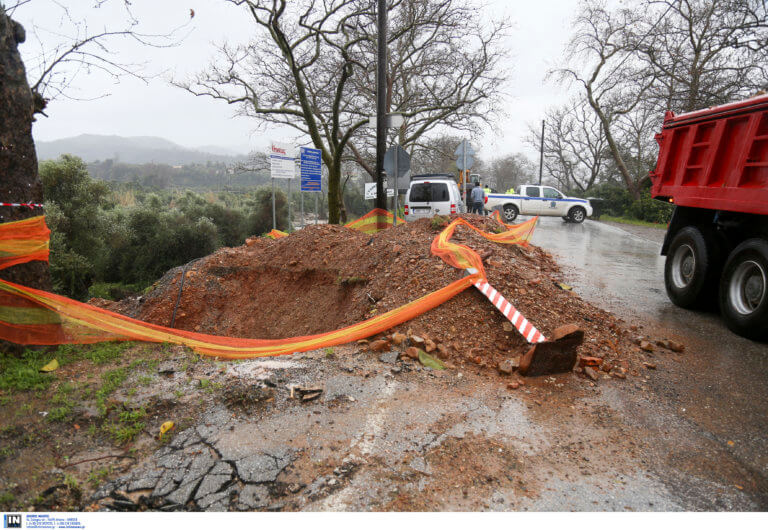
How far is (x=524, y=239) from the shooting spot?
442 inches

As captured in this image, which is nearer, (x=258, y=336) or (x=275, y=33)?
(x=258, y=336)

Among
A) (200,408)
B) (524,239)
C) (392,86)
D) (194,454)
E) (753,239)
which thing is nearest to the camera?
(194,454)

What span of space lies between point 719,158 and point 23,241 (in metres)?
8.22

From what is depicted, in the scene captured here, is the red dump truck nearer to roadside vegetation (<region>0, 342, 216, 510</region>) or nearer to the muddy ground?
the muddy ground

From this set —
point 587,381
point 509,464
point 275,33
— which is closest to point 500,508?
point 509,464

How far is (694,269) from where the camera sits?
256 inches

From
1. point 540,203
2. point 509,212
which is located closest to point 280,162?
point 509,212

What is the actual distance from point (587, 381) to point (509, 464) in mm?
1634

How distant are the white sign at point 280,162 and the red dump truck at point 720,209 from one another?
9.57 meters

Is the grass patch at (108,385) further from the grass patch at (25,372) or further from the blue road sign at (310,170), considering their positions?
the blue road sign at (310,170)

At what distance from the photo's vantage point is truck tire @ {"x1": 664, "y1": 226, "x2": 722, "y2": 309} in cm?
633

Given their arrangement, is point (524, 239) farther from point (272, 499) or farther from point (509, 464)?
point (272, 499)

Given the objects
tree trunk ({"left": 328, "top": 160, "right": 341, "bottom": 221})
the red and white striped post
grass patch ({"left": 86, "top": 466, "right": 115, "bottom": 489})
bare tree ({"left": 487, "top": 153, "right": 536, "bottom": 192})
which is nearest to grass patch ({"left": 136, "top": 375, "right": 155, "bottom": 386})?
grass patch ({"left": 86, "top": 466, "right": 115, "bottom": 489})

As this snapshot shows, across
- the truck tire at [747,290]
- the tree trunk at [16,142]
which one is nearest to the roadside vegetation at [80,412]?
the tree trunk at [16,142]
